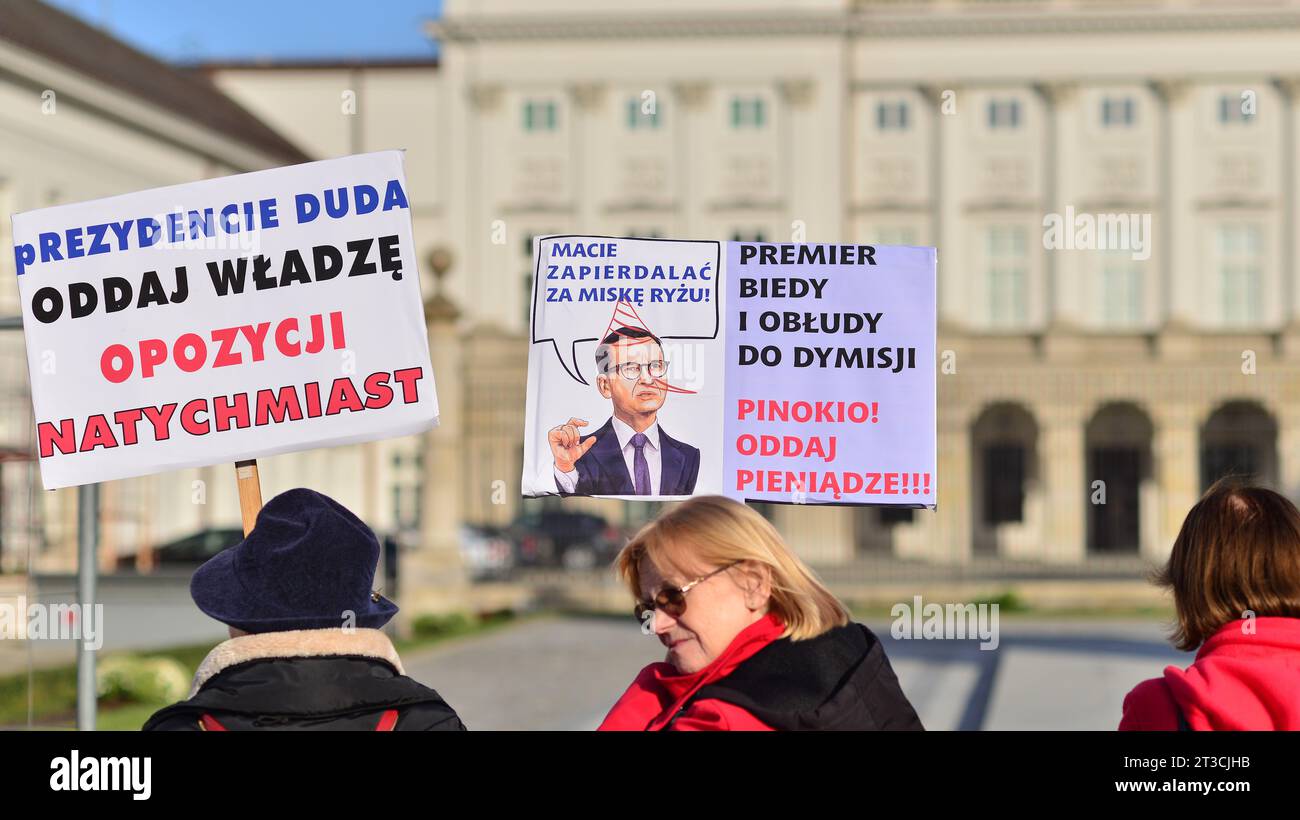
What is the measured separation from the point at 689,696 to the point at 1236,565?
3.54 ft

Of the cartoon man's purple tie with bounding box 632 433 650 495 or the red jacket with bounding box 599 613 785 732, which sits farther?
the cartoon man's purple tie with bounding box 632 433 650 495

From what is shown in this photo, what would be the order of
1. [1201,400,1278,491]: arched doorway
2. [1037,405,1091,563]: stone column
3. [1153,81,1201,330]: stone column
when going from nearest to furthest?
1. [1201,400,1278,491]: arched doorway
2. [1037,405,1091,563]: stone column
3. [1153,81,1201,330]: stone column

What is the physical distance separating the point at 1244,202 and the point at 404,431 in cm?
4842

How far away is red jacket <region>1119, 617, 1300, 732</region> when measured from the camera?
10.4ft

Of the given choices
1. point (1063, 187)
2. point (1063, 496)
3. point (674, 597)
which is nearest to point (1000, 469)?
point (1063, 496)

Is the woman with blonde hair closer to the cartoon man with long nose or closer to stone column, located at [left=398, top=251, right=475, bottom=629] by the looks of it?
Answer: the cartoon man with long nose

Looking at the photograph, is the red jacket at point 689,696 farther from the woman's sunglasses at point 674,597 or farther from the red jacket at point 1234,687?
the red jacket at point 1234,687

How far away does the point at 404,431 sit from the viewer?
4094mm

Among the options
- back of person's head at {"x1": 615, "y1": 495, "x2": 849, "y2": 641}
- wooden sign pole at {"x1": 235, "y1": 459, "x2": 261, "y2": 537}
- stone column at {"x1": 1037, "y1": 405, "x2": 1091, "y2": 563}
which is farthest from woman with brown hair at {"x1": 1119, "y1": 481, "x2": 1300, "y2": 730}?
stone column at {"x1": 1037, "y1": 405, "x2": 1091, "y2": 563}

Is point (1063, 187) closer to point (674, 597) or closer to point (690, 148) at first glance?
point (690, 148)

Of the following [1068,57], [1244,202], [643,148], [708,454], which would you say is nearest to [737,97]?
[643,148]

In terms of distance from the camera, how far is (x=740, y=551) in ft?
10.4

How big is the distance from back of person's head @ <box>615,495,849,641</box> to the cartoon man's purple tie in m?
1.09

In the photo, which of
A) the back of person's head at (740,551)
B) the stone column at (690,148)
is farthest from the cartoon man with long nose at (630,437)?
the stone column at (690,148)
